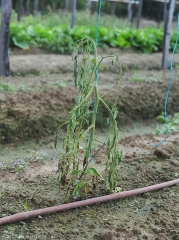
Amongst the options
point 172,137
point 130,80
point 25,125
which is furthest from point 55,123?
point 130,80

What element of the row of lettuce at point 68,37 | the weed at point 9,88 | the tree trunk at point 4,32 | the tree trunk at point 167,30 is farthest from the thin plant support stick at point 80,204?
the row of lettuce at point 68,37

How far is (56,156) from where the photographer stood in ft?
16.3

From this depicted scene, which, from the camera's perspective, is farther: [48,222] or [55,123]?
[55,123]

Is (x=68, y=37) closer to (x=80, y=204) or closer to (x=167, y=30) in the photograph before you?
(x=167, y=30)

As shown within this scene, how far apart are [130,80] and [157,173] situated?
3656mm

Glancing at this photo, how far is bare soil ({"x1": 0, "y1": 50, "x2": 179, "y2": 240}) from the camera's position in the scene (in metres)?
3.03

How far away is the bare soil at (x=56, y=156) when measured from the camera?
303 cm

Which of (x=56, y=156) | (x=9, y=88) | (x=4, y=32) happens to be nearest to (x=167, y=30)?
(x=4, y=32)

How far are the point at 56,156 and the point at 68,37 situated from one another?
488 cm

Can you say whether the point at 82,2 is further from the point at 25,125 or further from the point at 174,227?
the point at 174,227

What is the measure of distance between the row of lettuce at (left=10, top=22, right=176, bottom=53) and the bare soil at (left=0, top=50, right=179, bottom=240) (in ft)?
2.08

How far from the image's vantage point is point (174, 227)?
3059 mm

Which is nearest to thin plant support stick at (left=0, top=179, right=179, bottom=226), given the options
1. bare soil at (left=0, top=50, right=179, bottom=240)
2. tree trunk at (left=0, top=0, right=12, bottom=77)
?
bare soil at (left=0, top=50, right=179, bottom=240)

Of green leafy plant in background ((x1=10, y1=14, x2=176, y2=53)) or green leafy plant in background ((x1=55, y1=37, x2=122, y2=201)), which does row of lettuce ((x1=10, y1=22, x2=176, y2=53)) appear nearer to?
green leafy plant in background ((x1=10, y1=14, x2=176, y2=53))
